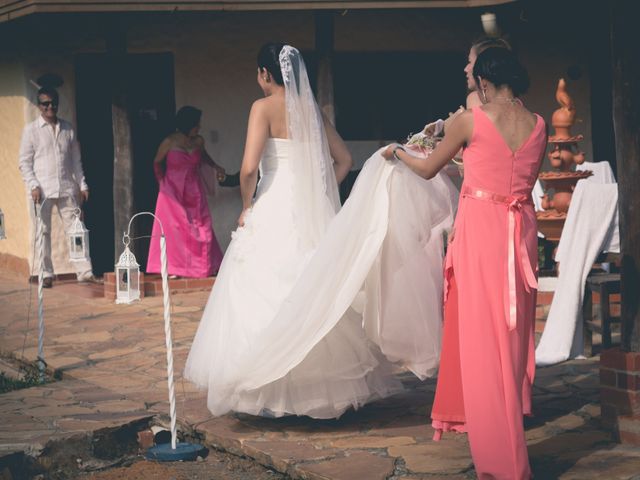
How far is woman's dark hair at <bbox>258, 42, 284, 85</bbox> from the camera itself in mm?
5898

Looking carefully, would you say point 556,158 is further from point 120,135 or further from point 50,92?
point 50,92

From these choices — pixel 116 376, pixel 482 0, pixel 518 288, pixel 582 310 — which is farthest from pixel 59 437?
pixel 482 0

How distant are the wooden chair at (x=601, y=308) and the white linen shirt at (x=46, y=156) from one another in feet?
18.6

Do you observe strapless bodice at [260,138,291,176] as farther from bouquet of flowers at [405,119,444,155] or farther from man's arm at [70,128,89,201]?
man's arm at [70,128,89,201]

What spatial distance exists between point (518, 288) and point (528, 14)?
8.35 m

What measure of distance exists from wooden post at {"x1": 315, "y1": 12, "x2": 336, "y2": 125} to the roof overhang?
77 centimetres

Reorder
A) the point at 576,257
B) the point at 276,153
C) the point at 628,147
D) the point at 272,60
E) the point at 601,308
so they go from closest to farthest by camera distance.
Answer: the point at 628,147 → the point at 272,60 → the point at 276,153 → the point at 601,308 → the point at 576,257

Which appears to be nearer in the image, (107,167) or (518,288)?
(518,288)

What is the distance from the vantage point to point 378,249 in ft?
18.1

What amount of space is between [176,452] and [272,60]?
2.07 meters

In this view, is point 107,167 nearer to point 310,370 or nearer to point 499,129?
point 310,370

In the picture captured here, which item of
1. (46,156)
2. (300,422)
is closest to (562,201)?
(300,422)

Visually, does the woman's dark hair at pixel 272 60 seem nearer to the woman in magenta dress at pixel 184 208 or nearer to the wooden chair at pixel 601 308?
the wooden chair at pixel 601 308

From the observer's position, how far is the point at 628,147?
518 cm
